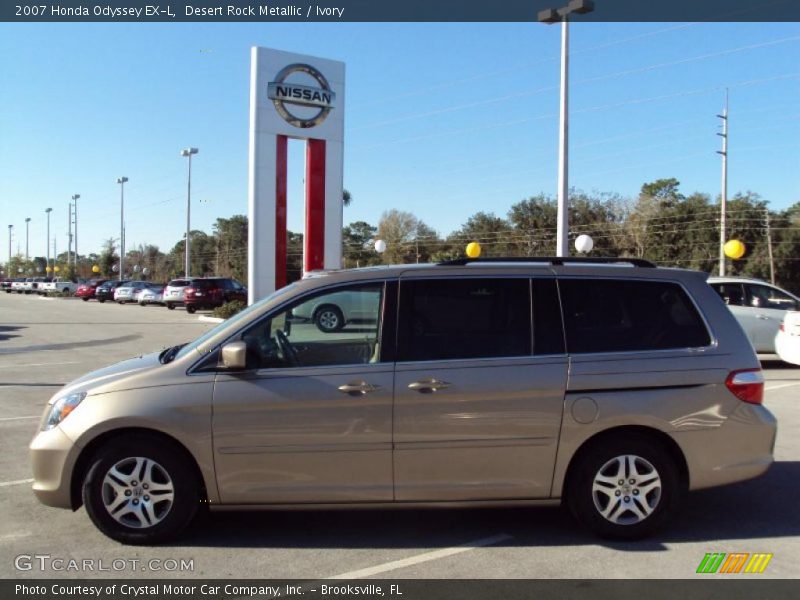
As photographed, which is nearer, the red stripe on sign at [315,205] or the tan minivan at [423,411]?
the tan minivan at [423,411]

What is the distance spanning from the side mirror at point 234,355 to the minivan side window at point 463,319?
3.24 feet

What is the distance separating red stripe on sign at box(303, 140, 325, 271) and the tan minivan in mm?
19202

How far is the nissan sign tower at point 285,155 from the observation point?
→ 23.3m

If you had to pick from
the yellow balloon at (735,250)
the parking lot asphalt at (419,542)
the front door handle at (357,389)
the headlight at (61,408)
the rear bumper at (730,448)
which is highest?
the yellow balloon at (735,250)

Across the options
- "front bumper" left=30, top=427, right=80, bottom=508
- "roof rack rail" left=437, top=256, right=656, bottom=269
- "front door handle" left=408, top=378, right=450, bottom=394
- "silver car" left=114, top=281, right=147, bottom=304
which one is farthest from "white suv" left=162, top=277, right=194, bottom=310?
"front door handle" left=408, top=378, right=450, bottom=394

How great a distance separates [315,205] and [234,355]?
20.0 meters

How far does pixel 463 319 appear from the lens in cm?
466

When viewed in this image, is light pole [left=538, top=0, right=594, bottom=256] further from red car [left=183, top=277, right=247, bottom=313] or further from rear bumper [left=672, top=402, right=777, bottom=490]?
red car [left=183, top=277, right=247, bottom=313]

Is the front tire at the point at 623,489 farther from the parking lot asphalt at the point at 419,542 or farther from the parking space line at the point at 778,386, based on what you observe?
the parking space line at the point at 778,386

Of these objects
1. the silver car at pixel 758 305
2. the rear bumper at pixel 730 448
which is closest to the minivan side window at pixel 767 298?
the silver car at pixel 758 305

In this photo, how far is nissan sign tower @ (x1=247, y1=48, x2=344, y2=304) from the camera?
23.3 meters

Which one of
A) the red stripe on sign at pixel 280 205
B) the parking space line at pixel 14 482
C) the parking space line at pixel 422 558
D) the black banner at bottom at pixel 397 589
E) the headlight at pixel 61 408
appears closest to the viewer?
the black banner at bottom at pixel 397 589

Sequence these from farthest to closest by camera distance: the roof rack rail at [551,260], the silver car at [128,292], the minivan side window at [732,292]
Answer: the silver car at [128,292] → the minivan side window at [732,292] → the roof rack rail at [551,260]

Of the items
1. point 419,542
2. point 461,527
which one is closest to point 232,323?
point 419,542
